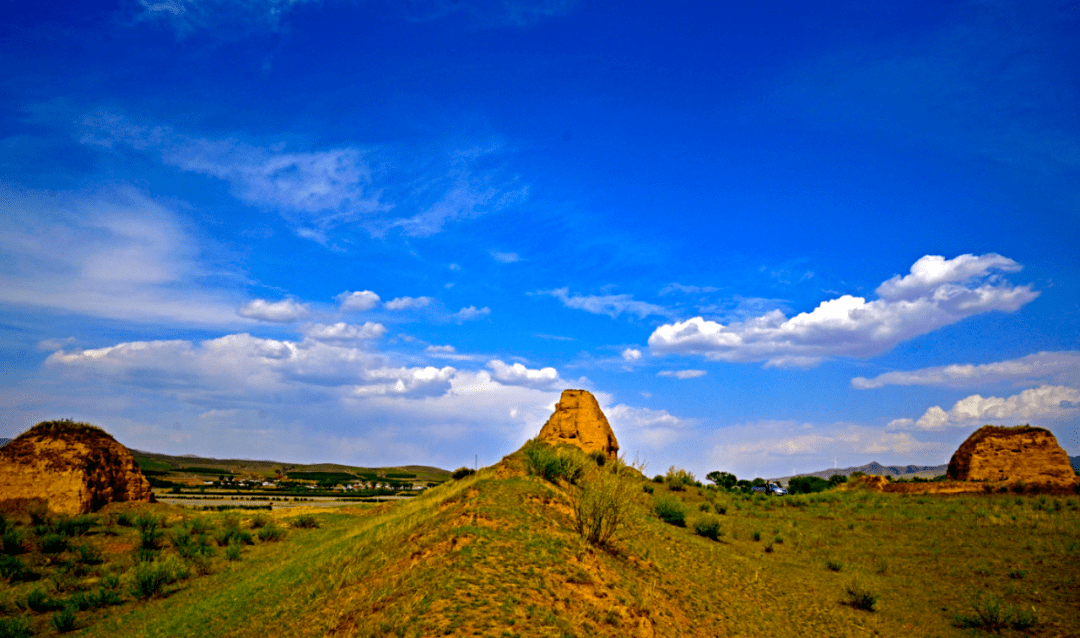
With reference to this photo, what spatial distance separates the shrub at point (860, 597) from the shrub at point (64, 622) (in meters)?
19.9

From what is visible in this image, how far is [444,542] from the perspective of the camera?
33.2 ft

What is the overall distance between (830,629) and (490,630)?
9.45m

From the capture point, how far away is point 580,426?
110ft

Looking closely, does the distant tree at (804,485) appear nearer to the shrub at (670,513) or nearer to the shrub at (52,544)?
the shrub at (670,513)

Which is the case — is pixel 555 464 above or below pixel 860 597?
above

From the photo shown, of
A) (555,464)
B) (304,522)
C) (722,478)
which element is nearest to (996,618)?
(555,464)

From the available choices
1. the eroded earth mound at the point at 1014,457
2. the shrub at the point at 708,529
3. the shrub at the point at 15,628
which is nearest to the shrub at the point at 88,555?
the shrub at the point at 15,628

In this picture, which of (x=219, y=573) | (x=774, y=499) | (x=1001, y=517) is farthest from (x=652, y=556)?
(x=774, y=499)

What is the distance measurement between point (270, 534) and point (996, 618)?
2718cm

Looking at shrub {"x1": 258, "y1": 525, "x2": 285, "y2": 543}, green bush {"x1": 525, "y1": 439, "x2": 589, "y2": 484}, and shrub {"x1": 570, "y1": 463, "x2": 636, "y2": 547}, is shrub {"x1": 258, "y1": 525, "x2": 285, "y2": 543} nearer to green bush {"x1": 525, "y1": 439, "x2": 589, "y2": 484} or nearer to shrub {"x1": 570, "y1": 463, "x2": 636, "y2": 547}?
green bush {"x1": 525, "y1": 439, "x2": 589, "y2": 484}

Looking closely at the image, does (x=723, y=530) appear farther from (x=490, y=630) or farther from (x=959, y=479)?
(x=959, y=479)

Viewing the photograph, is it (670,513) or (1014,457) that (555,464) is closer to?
(670,513)

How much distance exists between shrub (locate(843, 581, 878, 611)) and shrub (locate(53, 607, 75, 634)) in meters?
19.9

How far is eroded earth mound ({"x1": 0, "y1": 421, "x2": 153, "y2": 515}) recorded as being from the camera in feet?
77.8
